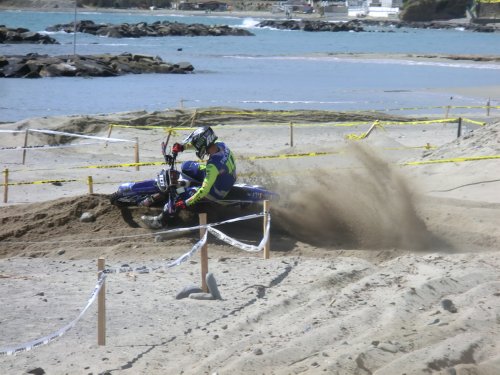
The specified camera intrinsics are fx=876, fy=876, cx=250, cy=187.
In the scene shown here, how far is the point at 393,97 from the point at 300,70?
56.6ft

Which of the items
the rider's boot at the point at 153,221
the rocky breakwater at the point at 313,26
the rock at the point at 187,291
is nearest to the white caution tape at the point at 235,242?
the rock at the point at 187,291

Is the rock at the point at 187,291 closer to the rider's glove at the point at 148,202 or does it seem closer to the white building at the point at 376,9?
the rider's glove at the point at 148,202

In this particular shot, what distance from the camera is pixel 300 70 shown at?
5384 centimetres

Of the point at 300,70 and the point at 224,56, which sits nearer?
the point at 300,70

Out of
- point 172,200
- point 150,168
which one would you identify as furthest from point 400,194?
point 150,168

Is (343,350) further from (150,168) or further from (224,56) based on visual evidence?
(224,56)

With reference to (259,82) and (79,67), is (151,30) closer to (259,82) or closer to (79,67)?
(79,67)

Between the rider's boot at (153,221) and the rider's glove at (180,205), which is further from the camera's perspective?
the rider's boot at (153,221)

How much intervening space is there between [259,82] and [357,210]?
112 feet

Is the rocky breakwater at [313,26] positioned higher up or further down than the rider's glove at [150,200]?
further down

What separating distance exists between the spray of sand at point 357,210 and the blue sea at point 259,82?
58.7 feet

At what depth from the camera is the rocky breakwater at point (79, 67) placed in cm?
4800

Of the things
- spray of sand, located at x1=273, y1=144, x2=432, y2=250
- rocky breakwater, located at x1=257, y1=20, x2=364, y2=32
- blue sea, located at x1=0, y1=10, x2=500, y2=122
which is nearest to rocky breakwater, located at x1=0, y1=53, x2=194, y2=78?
blue sea, located at x1=0, y1=10, x2=500, y2=122

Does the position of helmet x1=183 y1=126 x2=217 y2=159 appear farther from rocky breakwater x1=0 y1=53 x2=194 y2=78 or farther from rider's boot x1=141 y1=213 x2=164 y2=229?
rocky breakwater x1=0 y1=53 x2=194 y2=78
